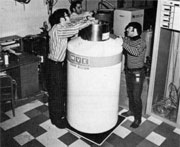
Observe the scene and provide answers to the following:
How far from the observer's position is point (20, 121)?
12.4 feet

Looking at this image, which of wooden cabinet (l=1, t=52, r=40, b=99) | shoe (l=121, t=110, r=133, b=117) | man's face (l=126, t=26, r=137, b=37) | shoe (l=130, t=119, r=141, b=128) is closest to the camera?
man's face (l=126, t=26, r=137, b=37)

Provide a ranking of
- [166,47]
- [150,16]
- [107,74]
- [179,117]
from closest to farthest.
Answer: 1. [107,74]
2. [179,117]
3. [166,47]
4. [150,16]

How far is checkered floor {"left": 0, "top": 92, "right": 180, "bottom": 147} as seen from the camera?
3.30 meters

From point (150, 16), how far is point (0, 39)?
11.0 feet

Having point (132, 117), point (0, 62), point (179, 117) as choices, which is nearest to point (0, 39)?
point (0, 62)

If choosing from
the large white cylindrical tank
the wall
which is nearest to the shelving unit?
the large white cylindrical tank

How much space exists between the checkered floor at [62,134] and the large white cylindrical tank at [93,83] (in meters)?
0.21

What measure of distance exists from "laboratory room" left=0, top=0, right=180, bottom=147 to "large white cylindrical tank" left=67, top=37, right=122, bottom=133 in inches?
0.5

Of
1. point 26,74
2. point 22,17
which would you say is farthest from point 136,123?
point 22,17

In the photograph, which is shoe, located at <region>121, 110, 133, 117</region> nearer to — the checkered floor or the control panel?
the checkered floor

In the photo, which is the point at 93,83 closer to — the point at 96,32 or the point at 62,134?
the point at 96,32

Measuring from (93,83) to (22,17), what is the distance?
2340mm

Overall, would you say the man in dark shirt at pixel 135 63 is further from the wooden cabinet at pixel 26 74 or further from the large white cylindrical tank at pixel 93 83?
the wooden cabinet at pixel 26 74

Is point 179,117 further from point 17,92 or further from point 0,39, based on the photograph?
point 0,39
